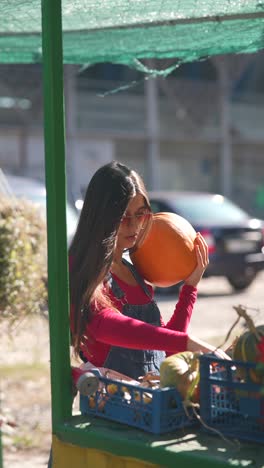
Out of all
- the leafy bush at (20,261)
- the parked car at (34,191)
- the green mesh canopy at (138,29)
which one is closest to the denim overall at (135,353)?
the green mesh canopy at (138,29)

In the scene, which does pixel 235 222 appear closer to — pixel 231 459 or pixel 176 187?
pixel 231 459

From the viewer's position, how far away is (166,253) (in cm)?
243

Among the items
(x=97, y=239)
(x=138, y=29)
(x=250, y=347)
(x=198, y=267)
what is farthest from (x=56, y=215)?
(x=138, y=29)

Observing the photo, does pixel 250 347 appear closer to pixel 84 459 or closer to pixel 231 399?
pixel 231 399

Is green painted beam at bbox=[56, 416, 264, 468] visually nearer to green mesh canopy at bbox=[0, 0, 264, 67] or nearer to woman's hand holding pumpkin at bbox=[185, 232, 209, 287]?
woman's hand holding pumpkin at bbox=[185, 232, 209, 287]

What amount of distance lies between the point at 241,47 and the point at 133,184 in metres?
1.40

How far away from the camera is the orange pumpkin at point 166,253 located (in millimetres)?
2430

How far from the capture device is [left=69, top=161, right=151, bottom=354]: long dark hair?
2307 millimetres

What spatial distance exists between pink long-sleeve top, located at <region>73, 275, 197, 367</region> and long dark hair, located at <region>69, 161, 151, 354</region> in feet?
0.17

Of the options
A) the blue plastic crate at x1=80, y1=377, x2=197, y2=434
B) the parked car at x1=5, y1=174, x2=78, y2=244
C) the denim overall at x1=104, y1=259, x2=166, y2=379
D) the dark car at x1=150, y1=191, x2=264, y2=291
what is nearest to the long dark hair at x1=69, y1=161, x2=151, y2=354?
the denim overall at x1=104, y1=259, x2=166, y2=379

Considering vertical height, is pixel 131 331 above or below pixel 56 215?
below

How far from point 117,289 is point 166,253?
0.18 m

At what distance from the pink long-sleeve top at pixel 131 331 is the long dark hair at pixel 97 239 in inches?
2.0

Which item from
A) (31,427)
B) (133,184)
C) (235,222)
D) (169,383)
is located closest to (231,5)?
(133,184)
